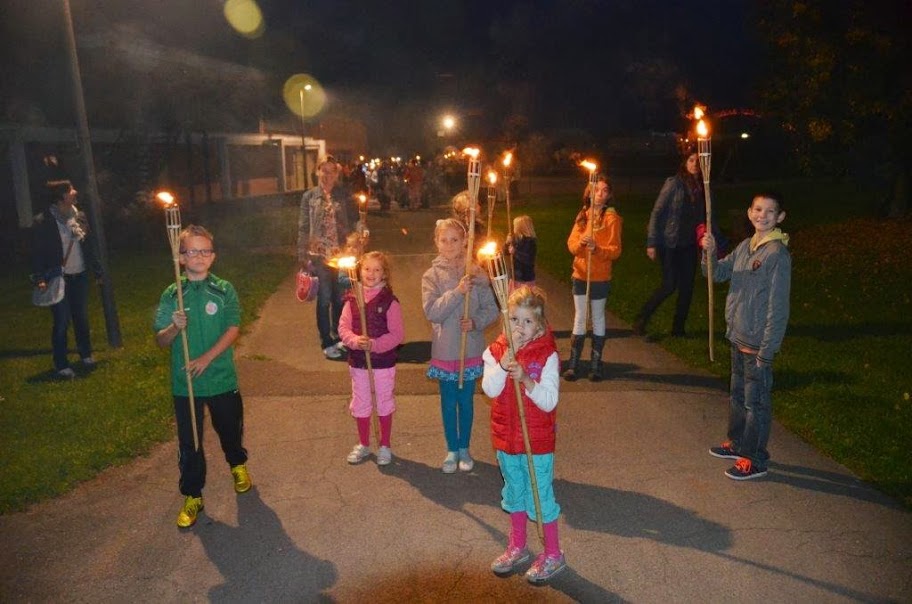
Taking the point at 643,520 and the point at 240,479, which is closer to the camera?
the point at 643,520

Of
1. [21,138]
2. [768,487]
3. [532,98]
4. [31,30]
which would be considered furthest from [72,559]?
[532,98]

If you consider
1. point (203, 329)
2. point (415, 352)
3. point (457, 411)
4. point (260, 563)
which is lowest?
point (260, 563)

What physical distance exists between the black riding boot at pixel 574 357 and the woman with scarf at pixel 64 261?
5.39 m

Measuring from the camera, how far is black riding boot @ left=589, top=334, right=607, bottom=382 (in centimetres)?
757

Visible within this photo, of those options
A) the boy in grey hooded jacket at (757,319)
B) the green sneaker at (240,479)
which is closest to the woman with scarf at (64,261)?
the green sneaker at (240,479)

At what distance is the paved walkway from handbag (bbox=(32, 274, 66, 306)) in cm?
282

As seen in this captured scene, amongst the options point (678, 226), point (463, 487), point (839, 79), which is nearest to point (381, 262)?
point (463, 487)

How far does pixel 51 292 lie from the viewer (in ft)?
25.8

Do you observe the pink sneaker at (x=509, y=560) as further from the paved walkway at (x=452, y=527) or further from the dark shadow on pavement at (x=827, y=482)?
the dark shadow on pavement at (x=827, y=482)

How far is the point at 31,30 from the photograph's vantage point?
24719 millimetres

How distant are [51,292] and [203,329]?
4.06m

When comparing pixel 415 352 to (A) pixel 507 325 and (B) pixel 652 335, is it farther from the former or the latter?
(A) pixel 507 325

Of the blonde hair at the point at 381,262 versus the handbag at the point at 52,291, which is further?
the handbag at the point at 52,291

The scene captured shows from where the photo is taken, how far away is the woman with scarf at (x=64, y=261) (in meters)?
7.82
